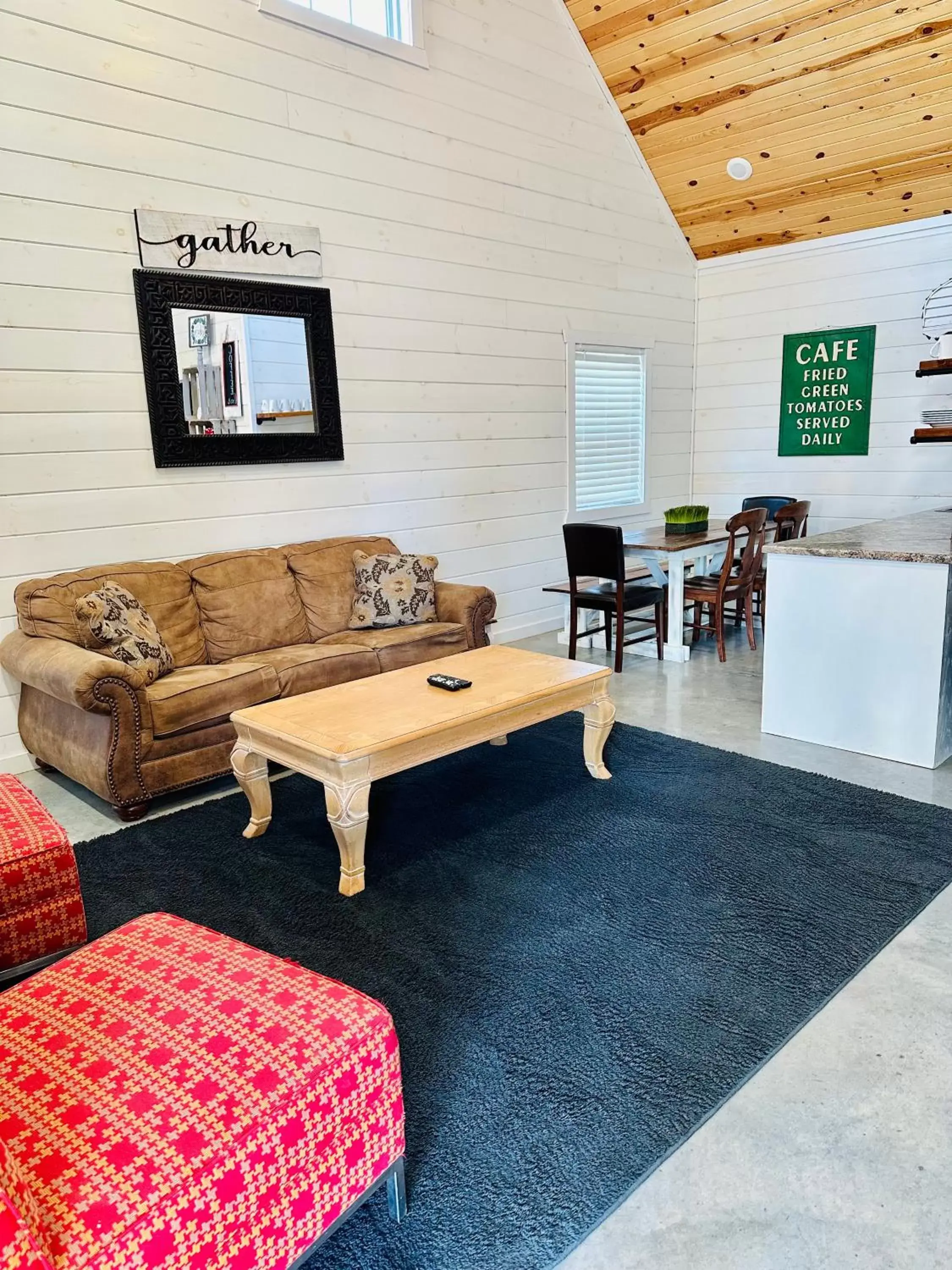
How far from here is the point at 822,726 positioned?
12.3ft

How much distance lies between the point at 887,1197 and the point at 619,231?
6.18 meters

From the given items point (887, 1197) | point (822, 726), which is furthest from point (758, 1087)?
point (822, 726)

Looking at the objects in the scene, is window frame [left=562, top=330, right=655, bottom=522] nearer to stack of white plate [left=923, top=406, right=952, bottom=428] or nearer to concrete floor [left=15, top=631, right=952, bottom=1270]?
stack of white plate [left=923, top=406, right=952, bottom=428]

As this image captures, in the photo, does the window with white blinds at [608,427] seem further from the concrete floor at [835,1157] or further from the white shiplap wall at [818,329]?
the concrete floor at [835,1157]

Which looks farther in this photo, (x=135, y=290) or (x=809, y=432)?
(x=809, y=432)

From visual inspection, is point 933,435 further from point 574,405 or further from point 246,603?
point 246,603

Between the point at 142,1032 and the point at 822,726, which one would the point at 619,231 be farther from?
the point at 142,1032

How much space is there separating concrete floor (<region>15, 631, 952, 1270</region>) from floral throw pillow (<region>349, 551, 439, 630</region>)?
2.80m

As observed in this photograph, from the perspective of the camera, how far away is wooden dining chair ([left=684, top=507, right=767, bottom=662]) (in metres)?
4.99

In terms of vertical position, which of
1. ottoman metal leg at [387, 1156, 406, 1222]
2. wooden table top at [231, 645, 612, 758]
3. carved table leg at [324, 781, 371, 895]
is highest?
wooden table top at [231, 645, 612, 758]

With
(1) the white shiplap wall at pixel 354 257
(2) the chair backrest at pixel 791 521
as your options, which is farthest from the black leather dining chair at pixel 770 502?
(1) the white shiplap wall at pixel 354 257

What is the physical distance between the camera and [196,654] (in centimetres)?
390

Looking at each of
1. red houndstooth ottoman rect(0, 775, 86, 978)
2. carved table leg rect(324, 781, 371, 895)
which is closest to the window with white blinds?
carved table leg rect(324, 781, 371, 895)

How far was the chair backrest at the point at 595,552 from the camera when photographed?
15.5ft
